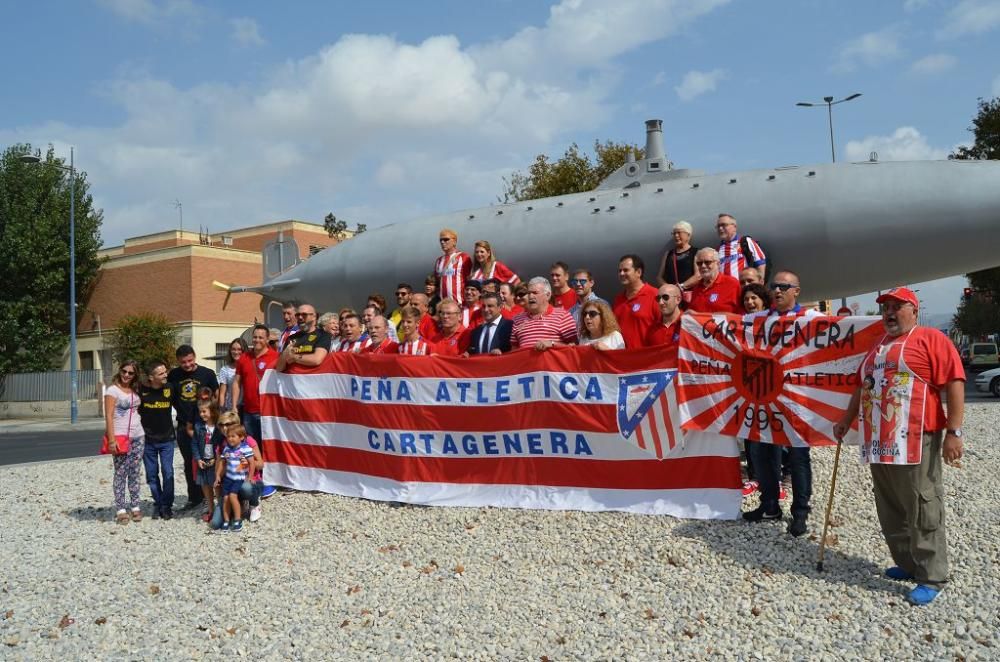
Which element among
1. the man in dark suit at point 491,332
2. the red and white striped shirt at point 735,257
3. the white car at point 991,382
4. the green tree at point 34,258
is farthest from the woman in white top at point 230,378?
the green tree at point 34,258

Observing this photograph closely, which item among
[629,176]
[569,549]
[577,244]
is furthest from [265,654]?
[629,176]

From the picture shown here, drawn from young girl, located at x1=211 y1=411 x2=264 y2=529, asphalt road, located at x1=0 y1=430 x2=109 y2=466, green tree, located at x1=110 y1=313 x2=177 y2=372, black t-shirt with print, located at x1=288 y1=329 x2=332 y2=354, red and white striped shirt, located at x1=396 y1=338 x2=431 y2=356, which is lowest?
asphalt road, located at x1=0 y1=430 x2=109 y2=466

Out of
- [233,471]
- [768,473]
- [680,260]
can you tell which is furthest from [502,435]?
[680,260]

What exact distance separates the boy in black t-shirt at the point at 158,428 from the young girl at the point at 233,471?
0.94 meters

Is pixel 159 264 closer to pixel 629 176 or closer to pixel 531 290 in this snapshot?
pixel 629 176

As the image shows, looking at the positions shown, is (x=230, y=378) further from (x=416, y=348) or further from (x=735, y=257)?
(x=735, y=257)

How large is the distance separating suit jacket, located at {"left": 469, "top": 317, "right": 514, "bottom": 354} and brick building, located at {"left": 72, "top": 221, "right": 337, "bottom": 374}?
28.4 meters

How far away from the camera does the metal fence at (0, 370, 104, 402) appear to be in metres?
32.4

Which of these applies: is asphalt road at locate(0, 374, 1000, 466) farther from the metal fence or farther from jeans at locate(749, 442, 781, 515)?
jeans at locate(749, 442, 781, 515)

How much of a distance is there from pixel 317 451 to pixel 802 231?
6.17m

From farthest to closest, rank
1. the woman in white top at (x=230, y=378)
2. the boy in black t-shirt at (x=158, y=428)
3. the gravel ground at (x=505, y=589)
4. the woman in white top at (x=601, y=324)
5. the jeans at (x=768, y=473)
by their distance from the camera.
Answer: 1. the woman in white top at (x=230, y=378)
2. the boy in black t-shirt at (x=158, y=428)
3. the woman in white top at (x=601, y=324)
4. the jeans at (x=768, y=473)
5. the gravel ground at (x=505, y=589)

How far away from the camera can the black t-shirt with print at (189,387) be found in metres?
8.23

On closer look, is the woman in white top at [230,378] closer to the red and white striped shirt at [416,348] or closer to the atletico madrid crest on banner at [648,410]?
the red and white striped shirt at [416,348]

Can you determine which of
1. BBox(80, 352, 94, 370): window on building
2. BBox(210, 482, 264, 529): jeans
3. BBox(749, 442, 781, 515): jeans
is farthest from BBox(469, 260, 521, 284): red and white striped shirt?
BBox(80, 352, 94, 370): window on building
